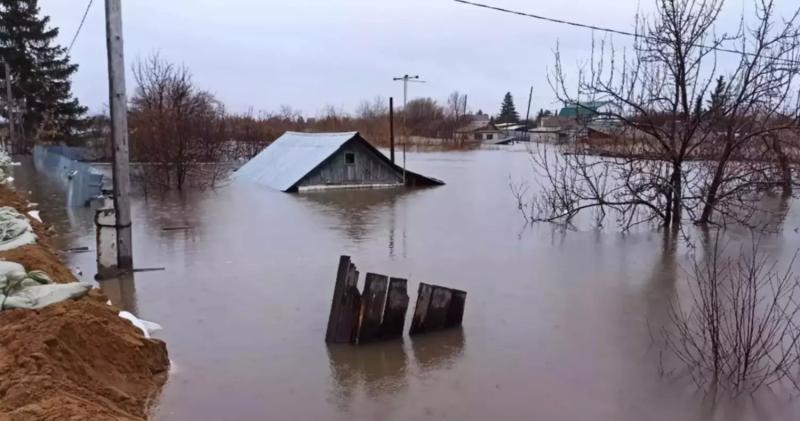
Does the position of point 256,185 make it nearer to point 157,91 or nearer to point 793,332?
point 157,91

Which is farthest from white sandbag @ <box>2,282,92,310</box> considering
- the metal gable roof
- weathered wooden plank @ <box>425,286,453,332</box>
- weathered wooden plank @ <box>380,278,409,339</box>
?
the metal gable roof

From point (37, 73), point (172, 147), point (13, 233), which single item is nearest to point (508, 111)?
point (37, 73)

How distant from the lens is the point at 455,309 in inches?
242

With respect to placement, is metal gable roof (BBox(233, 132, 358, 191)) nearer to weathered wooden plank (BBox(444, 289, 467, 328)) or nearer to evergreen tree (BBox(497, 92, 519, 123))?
weathered wooden plank (BBox(444, 289, 467, 328))

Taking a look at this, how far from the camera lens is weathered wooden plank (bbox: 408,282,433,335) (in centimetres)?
587

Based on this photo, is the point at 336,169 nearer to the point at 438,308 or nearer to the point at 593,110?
the point at 593,110

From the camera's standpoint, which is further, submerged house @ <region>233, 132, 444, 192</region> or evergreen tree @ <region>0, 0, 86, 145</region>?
evergreen tree @ <region>0, 0, 86, 145</region>

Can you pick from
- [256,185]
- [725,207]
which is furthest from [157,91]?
[725,207]

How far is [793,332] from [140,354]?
5.88 metres

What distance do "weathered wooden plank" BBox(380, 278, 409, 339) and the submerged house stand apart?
49.9 ft

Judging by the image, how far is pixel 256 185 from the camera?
73.9ft

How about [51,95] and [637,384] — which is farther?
[51,95]

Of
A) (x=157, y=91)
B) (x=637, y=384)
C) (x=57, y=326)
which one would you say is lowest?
(x=637, y=384)

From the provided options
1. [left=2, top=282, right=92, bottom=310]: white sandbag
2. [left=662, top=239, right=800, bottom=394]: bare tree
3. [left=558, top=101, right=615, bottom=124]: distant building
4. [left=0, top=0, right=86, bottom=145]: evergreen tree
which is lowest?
[left=662, top=239, right=800, bottom=394]: bare tree
